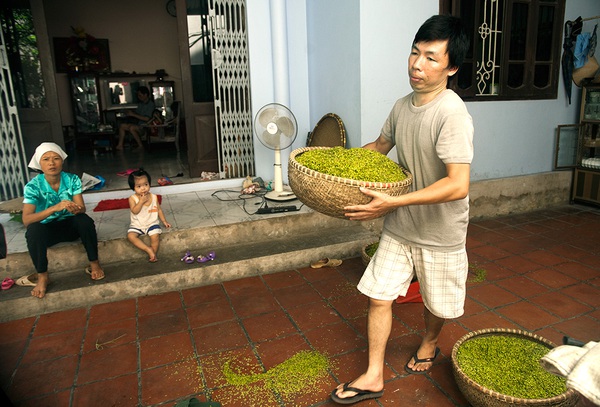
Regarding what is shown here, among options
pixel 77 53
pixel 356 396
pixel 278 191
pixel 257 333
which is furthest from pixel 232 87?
pixel 77 53

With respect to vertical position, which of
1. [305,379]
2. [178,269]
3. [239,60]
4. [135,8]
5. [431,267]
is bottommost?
[305,379]

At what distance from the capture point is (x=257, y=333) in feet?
9.16

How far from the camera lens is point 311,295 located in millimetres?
3285

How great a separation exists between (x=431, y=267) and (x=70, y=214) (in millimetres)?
2873

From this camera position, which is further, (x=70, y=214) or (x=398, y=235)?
(x=70, y=214)

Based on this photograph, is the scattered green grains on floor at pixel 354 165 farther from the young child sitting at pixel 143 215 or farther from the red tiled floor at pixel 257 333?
the young child sitting at pixel 143 215

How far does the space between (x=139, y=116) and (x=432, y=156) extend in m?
8.38

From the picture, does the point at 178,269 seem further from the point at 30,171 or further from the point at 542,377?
the point at 30,171

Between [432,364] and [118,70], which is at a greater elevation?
[118,70]

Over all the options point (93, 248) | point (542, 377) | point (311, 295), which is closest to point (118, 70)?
point (93, 248)

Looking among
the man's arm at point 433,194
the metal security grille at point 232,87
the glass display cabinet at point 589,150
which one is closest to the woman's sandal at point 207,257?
the metal security grille at point 232,87

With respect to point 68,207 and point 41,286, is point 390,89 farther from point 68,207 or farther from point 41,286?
point 41,286

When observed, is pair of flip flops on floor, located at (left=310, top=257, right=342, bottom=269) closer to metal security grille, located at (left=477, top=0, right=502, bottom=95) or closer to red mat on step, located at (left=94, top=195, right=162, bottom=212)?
red mat on step, located at (left=94, top=195, right=162, bottom=212)

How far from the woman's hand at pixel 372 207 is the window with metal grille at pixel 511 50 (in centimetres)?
355
